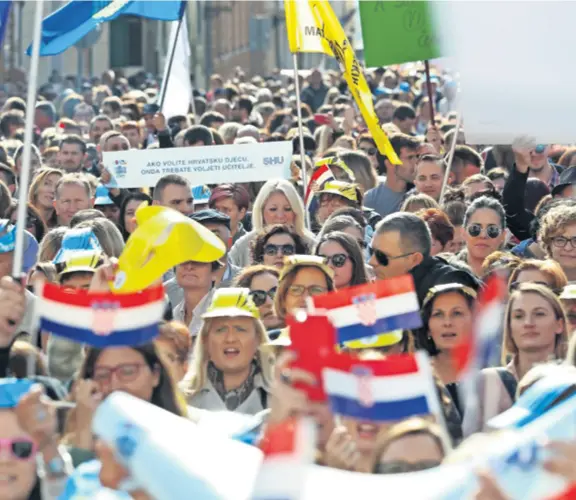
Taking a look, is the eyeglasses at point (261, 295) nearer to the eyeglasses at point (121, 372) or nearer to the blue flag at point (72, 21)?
the eyeglasses at point (121, 372)

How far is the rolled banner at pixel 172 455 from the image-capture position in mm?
4570

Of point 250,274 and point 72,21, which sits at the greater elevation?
point 72,21

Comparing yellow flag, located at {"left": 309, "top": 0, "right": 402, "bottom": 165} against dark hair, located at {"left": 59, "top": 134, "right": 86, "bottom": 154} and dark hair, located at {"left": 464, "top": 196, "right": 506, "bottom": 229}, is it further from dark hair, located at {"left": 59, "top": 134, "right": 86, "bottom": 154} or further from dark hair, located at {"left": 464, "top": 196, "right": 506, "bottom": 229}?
dark hair, located at {"left": 59, "top": 134, "right": 86, "bottom": 154}

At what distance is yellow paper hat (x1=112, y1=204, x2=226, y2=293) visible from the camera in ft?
21.4

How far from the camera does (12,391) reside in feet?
17.1

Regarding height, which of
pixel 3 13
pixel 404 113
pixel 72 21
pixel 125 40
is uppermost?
pixel 125 40

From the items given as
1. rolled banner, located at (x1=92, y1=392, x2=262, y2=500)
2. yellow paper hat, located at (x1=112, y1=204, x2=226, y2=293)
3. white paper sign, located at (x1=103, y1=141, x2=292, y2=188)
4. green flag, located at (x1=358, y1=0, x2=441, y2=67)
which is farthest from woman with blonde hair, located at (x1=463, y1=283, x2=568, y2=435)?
green flag, located at (x1=358, y1=0, x2=441, y2=67)

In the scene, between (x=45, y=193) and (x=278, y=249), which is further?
(x=45, y=193)

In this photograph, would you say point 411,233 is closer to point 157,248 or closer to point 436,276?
point 436,276

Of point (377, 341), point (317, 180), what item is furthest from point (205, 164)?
point (377, 341)

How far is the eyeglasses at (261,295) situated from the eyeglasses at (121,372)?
2.18 m

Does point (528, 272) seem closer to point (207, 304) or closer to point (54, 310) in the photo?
point (207, 304)

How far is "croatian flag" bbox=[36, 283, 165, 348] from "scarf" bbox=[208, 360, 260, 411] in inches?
41.3

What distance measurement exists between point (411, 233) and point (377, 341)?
172cm
